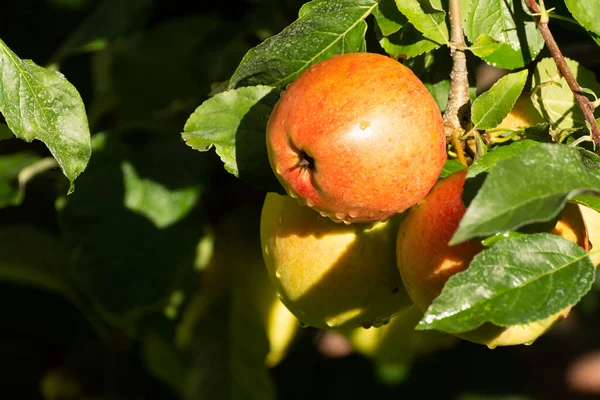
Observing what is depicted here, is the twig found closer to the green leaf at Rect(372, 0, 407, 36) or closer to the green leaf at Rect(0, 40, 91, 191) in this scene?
the green leaf at Rect(372, 0, 407, 36)

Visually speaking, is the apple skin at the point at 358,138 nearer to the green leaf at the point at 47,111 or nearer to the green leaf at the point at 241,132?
the green leaf at the point at 241,132

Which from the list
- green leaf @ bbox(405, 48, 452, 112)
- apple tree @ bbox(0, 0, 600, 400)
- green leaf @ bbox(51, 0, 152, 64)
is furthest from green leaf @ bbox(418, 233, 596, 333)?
green leaf @ bbox(51, 0, 152, 64)

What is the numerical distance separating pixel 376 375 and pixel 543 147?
2053mm

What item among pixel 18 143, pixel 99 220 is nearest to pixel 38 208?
pixel 18 143

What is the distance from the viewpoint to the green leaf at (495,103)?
34.8 inches

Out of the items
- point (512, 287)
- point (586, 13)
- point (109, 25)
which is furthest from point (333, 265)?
point (109, 25)

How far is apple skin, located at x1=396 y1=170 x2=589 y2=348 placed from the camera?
0.84 meters

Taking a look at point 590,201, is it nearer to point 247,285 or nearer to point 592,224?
point 592,224

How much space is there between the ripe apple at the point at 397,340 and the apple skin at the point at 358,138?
0.60 m

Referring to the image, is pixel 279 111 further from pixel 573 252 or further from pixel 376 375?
pixel 376 375

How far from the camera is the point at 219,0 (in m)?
1.75

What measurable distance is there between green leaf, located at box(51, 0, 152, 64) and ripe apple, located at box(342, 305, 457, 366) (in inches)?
25.7

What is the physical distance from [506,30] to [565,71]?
12cm

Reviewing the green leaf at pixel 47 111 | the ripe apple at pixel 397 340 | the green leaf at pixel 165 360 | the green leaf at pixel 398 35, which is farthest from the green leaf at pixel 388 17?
the green leaf at pixel 165 360
